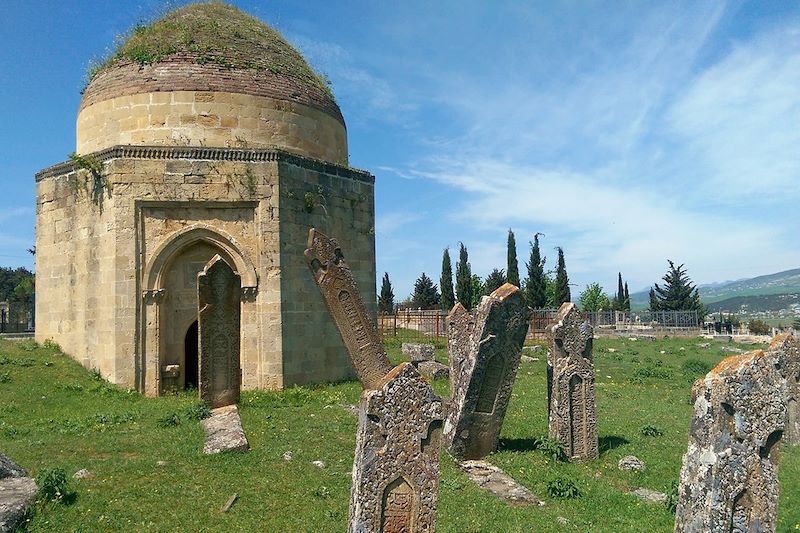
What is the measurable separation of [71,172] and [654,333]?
120 feet

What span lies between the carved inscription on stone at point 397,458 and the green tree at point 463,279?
48.8 meters

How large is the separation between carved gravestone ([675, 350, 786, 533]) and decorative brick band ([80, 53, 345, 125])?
13694 millimetres

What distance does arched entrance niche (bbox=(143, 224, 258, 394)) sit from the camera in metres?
14.2

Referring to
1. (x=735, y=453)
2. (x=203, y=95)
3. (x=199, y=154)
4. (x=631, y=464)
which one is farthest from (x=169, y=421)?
(x=735, y=453)

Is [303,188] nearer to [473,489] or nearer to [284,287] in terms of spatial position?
[284,287]

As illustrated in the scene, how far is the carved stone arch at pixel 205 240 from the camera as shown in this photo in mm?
14305

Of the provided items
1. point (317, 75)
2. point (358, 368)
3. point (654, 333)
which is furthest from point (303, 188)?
point (654, 333)

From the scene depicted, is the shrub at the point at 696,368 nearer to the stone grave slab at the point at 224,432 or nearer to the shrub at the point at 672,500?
the shrub at the point at 672,500

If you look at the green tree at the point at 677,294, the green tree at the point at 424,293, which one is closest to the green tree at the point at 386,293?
the green tree at the point at 424,293

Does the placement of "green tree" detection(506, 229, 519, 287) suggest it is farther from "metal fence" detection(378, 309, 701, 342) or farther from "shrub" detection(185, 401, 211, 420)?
"shrub" detection(185, 401, 211, 420)

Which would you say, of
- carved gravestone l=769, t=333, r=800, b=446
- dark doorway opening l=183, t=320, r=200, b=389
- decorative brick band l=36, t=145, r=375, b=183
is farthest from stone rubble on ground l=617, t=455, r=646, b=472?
dark doorway opening l=183, t=320, r=200, b=389

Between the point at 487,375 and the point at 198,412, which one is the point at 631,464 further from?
the point at 198,412

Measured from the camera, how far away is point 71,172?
15531 mm

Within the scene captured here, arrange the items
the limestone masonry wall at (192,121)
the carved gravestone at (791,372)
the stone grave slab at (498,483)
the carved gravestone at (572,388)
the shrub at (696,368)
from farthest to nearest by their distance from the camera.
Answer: the shrub at (696,368), the limestone masonry wall at (192,121), the carved gravestone at (791,372), the carved gravestone at (572,388), the stone grave slab at (498,483)
